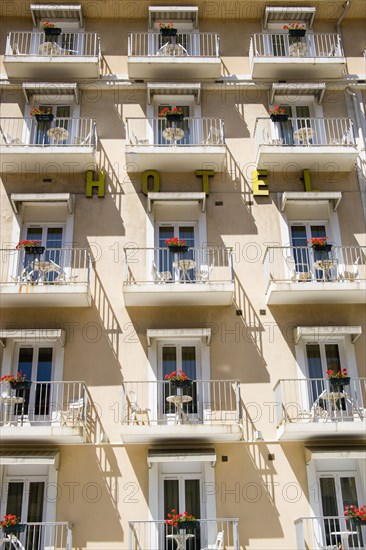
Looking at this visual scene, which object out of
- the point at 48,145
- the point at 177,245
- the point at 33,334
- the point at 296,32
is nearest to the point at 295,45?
the point at 296,32

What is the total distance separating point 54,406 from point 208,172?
751 centimetres

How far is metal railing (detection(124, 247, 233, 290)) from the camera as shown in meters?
16.5

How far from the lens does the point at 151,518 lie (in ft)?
47.6

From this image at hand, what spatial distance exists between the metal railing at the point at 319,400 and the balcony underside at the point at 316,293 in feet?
6.68

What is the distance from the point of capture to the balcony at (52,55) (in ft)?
62.2

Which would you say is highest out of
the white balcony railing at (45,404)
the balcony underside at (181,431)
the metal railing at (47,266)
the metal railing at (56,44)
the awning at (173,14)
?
the awning at (173,14)

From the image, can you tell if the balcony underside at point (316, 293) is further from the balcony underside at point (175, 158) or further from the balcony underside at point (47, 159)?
the balcony underside at point (47, 159)

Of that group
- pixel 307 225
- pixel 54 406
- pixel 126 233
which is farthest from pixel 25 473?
pixel 307 225

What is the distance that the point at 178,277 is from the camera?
54.6 feet

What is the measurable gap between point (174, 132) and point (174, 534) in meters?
10.4

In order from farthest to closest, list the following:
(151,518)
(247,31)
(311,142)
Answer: (247,31)
(311,142)
(151,518)

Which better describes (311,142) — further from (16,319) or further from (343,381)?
(16,319)

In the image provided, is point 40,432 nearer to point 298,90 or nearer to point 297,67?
point 298,90

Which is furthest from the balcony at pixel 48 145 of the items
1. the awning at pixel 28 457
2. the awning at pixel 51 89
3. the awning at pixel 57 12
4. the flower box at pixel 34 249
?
the awning at pixel 28 457
